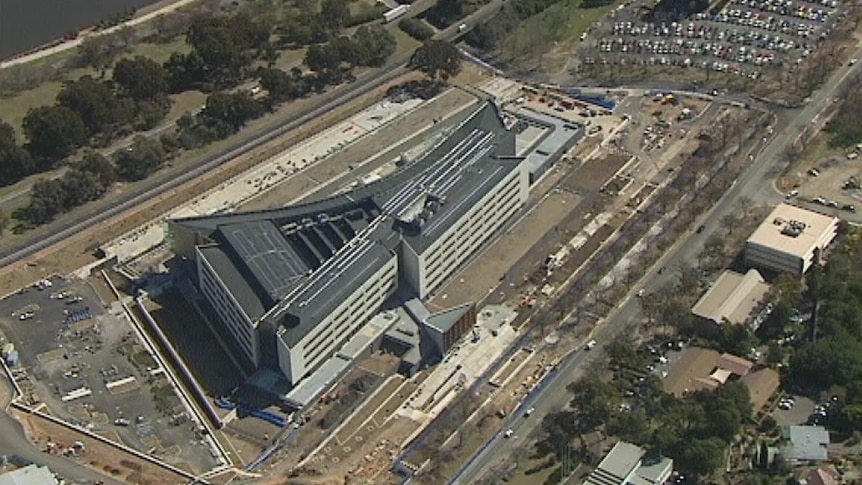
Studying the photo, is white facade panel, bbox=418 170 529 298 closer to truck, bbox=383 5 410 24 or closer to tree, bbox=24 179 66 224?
tree, bbox=24 179 66 224

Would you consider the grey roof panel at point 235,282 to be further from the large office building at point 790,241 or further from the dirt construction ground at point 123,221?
the large office building at point 790,241

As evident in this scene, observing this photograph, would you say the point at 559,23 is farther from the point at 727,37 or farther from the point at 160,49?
the point at 160,49

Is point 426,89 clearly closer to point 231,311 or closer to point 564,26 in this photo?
point 564,26

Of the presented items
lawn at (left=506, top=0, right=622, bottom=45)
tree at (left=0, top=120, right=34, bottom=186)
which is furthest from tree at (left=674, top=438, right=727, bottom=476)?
tree at (left=0, top=120, right=34, bottom=186)

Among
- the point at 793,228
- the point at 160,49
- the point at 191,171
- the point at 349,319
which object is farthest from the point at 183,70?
the point at 793,228

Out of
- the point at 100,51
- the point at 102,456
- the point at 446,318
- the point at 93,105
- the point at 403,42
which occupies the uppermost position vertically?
the point at 100,51

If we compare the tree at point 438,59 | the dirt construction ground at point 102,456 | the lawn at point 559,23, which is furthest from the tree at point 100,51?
the dirt construction ground at point 102,456
